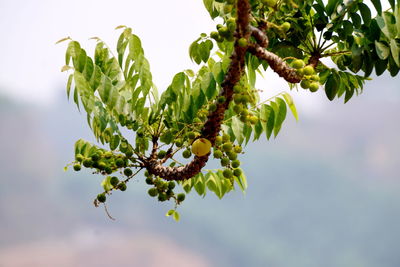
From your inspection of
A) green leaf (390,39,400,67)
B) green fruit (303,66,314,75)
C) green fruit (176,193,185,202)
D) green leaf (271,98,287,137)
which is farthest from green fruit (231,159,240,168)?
green leaf (390,39,400,67)

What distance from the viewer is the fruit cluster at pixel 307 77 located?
378 cm

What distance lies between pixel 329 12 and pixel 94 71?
169cm

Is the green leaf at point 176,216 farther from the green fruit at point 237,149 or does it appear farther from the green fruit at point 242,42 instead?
the green fruit at point 242,42

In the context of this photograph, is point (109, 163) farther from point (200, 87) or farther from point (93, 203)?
point (200, 87)

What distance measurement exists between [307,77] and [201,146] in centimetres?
85

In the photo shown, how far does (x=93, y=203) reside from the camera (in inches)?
172

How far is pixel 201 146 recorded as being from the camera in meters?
3.88

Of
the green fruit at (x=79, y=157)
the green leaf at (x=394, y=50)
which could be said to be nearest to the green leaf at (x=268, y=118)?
the green leaf at (x=394, y=50)

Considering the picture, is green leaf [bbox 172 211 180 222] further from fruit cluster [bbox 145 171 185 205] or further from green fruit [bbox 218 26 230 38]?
green fruit [bbox 218 26 230 38]

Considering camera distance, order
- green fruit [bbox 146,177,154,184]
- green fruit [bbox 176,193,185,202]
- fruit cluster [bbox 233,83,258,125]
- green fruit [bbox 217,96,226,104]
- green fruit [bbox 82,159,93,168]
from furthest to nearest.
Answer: green fruit [bbox 176,193,185,202], green fruit [bbox 146,177,154,184], green fruit [bbox 82,159,93,168], green fruit [bbox 217,96,226,104], fruit cluster [bbox 233,83,258,125]

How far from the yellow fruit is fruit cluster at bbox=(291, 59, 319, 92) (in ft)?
2.47

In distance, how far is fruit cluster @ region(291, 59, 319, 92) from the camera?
Answer: 3.78 metres

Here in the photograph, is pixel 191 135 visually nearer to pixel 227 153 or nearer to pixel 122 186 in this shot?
pixel 227 153

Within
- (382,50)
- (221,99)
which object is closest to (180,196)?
(221,99)
